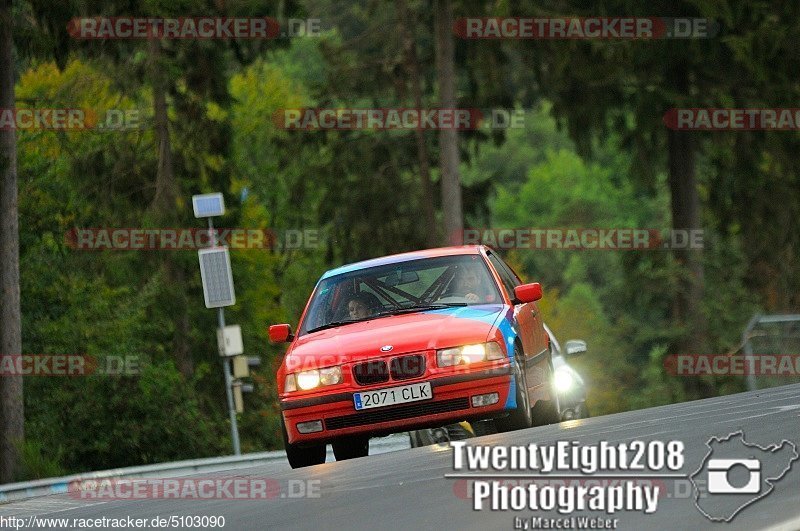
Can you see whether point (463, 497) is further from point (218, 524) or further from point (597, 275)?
point (597, 275)

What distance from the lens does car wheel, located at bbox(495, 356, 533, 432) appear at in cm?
1309

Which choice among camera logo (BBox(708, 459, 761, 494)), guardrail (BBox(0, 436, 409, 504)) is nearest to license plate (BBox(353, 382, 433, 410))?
camera logo (BBox(708, 459, 761, 494))

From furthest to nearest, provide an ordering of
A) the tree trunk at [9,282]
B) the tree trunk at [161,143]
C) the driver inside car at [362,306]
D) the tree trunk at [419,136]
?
the tree trunk at [419,136]
the tree trunk at [161,143]
the tree trunk at [9,282]
the driver inside car at [362,306]

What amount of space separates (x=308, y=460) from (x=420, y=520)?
5596mm

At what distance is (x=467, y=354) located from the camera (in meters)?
12.8

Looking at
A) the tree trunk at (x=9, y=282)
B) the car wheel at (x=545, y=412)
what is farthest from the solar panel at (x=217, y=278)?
the car wheel at (x=545, y=412)

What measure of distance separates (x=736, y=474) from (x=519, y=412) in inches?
181

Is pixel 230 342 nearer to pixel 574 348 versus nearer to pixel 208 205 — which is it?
pixel 208 205

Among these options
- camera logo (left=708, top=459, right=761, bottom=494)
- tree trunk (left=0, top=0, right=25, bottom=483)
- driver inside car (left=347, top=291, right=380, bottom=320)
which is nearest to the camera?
camera logo (left=708, top=459, right=761, bottom=494)

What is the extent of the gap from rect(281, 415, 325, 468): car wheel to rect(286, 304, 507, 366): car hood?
0.66 meters

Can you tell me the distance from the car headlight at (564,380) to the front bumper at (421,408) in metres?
4.53

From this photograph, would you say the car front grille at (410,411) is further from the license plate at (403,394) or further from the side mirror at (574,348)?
the side mirror at (574,348)

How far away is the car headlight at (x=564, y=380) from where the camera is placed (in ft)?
57.1

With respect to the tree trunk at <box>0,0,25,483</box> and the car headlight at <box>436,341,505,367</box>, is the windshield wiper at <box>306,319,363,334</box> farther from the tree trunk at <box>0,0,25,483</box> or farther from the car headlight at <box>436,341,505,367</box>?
the tree trunk at <box>0,0,25,483</box>
